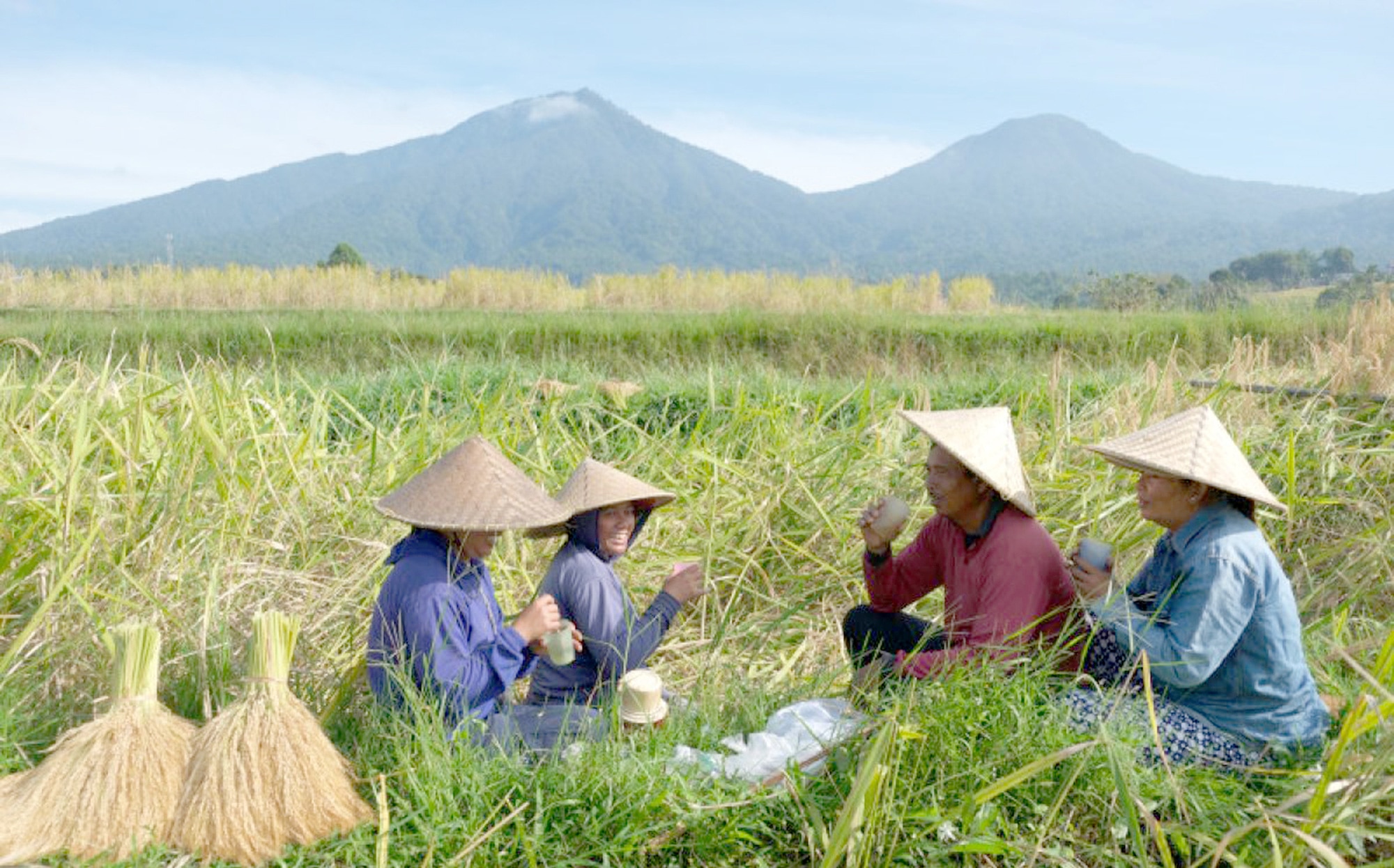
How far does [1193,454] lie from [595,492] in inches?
58.3

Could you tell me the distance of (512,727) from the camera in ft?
9.11

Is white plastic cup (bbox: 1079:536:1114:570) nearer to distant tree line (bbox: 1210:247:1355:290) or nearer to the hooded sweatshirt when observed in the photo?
the hooded sweatshirt

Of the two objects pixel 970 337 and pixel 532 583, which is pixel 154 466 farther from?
pixel 970 337

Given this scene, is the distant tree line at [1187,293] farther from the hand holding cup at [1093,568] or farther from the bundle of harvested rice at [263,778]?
the bundle of harvested rice at [263,778]

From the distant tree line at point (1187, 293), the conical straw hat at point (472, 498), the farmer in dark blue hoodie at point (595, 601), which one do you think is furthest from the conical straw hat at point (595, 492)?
the distant tree line at point (1187, 293)

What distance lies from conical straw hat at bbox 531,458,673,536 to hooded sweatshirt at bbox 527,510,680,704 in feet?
0.24

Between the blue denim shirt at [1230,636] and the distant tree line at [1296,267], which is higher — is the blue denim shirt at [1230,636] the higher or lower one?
the higher one

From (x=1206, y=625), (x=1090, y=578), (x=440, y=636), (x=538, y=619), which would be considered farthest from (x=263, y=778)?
(x=1206, y=625)

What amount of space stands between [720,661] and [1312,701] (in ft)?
5.60

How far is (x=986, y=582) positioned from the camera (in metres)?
2.91

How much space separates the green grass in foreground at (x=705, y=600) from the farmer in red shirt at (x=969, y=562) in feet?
0.54

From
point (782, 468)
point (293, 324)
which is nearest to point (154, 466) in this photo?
point (782, 468)

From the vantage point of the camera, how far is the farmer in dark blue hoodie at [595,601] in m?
2.96

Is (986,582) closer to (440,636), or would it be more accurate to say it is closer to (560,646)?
(560,646)
